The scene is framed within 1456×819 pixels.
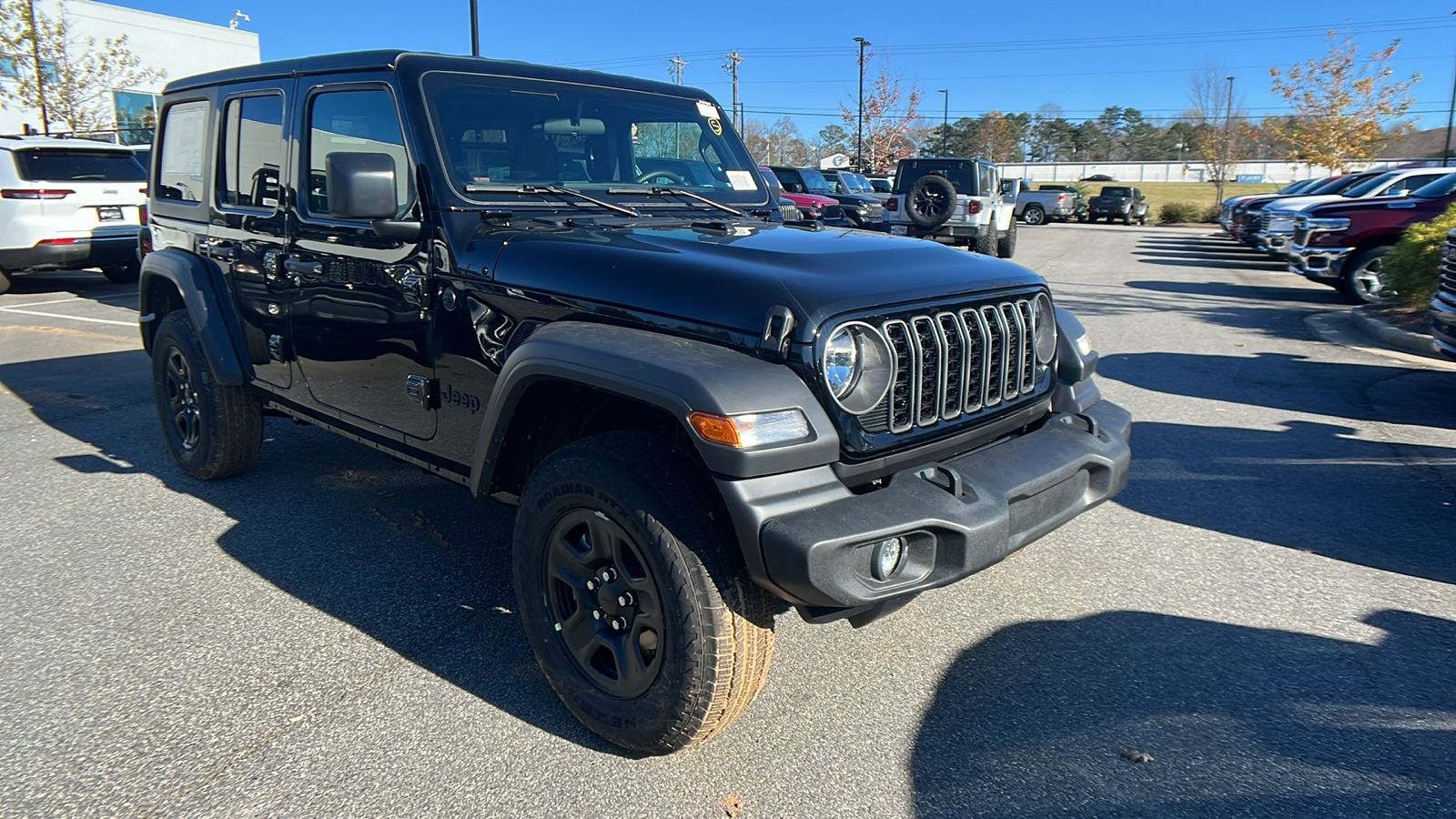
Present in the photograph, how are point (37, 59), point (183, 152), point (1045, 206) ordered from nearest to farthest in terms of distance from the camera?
point (183, 152) < point (37, 59) < point (1045, 206)

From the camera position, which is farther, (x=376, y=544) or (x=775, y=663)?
(x=376, y=544)

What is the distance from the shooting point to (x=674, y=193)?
3857mm

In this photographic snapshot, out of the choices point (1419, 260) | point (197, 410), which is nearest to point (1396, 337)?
point (1419, 260)

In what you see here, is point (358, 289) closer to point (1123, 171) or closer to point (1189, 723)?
point (1189, 723)

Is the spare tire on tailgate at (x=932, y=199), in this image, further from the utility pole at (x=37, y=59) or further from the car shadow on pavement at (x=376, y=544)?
the utility pole at (x=37, y=59)

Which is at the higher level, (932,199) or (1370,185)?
(1370,185)

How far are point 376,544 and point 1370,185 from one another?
57.0ft

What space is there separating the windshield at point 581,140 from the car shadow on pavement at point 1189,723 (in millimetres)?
2209

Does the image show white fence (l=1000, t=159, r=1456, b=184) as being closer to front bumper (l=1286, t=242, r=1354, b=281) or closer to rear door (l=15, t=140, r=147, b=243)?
front bumper (l=1286, t=242, r=1354, b=281)

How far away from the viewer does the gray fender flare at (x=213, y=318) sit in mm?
4402

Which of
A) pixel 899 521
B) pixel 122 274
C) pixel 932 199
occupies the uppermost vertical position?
pixel 932 199

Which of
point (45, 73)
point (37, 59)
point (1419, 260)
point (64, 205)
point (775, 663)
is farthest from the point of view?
point (45, 73)

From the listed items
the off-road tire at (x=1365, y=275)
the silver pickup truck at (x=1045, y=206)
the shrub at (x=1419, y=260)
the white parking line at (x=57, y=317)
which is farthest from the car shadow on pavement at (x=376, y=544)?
the silver pickup truck at (x=1045, y=206)

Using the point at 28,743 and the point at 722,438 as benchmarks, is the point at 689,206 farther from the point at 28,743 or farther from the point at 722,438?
the point at 28,743
